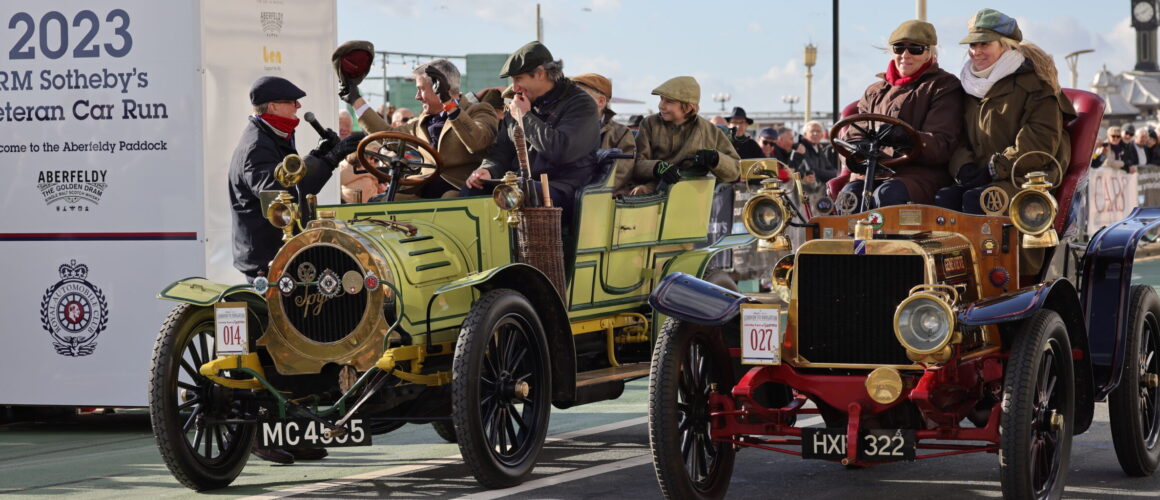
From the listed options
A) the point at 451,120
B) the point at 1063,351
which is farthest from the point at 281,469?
the point at 1063,351

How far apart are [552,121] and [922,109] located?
1.95 metres

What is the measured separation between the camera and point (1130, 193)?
86.7 feet

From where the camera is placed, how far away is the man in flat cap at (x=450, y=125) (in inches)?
363

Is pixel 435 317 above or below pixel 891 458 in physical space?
above

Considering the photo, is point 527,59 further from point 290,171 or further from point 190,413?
point 190,413

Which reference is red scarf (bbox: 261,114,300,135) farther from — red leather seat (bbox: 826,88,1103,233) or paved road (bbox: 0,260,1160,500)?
red leather seat (bbox: 826,88,1103,233)

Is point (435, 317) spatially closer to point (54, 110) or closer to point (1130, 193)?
point (54, 110)

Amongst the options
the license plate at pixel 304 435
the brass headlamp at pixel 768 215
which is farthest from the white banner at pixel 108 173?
the brass headlamp at pixel 768 215

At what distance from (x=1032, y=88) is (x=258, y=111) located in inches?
158

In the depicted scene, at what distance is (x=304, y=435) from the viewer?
7.41 m

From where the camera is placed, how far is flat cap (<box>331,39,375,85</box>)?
386 inches

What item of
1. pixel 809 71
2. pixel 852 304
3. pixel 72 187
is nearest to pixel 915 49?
pixel 852 304

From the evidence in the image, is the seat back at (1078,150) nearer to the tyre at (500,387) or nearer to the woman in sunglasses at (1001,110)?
the woman in sunglasses at (1001,110)

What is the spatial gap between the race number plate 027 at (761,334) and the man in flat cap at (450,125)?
2779 millimetres
